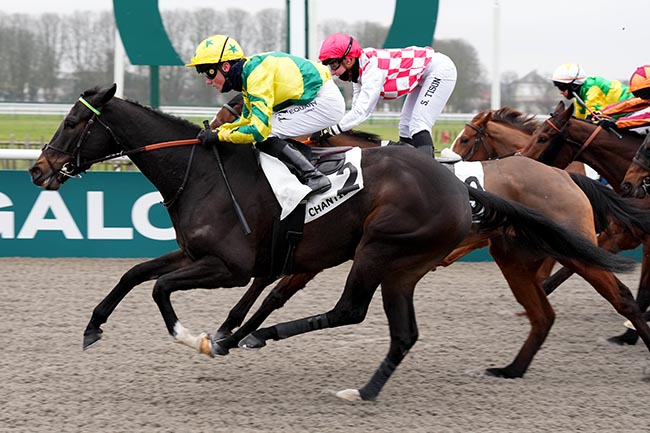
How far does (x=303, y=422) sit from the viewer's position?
12.9ft

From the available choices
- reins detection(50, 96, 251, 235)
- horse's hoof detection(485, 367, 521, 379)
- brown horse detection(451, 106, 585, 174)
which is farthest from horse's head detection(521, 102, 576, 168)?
reins detection(50, 96, 251, 235)

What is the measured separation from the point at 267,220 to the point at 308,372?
0.93 m

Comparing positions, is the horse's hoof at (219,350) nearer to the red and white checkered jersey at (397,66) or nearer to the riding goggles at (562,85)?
the red and white checkered jersey at (397,66)

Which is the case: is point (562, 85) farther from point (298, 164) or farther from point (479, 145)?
point (298, 164)

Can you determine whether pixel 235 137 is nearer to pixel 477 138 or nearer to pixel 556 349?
pixel 556 349

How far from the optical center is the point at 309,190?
430cm

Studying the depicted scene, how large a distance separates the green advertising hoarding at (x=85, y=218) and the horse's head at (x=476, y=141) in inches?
102

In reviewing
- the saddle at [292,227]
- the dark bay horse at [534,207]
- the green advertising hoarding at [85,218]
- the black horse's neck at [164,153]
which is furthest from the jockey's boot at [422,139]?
the green advertising hoarding at [85,218]

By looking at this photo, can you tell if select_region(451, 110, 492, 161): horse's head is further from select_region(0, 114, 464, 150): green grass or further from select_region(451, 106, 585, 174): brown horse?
select_region(0, 114, 464, 150): green grass

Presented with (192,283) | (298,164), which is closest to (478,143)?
(298,164)

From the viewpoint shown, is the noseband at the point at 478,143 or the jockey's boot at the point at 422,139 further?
the noseband at the point at 478,143

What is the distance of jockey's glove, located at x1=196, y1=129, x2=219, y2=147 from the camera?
442 centimetres

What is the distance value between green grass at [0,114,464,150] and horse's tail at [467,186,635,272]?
4.85m

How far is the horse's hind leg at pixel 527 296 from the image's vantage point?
15.9 feet
